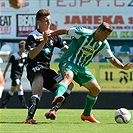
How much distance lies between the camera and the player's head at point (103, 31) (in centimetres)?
848

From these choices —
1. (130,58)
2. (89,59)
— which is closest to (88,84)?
(89,59)

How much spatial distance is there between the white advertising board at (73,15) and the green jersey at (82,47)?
1550 centimetres

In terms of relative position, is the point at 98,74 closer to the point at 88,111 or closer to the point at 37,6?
the point at 37,6

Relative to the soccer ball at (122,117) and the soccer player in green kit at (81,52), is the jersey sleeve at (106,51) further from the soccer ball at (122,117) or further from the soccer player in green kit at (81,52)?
the soccer ball at (122,117)

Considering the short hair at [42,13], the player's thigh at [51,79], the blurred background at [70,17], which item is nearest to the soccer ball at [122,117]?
the player's thigh at [51,79]

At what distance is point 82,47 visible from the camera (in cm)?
883

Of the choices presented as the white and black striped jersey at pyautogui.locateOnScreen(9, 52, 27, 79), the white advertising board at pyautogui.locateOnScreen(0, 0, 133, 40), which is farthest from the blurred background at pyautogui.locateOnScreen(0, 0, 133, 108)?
the white and black striped jersey at pyautogui.locateOnScreen(9, 52, 27, 79)

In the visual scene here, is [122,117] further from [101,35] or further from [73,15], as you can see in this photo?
[73,15]

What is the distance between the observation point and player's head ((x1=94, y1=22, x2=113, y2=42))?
8.48m

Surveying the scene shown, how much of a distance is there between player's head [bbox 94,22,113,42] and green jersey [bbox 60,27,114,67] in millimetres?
113

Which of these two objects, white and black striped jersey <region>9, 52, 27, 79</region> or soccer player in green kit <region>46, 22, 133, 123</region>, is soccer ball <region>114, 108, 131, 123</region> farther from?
white and black striped jersey <region>9, 52, 27, 79</region>

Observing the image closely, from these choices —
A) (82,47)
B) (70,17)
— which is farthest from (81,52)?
(70,17)

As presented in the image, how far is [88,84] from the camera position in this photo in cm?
891

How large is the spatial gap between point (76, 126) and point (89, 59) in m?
1.27
